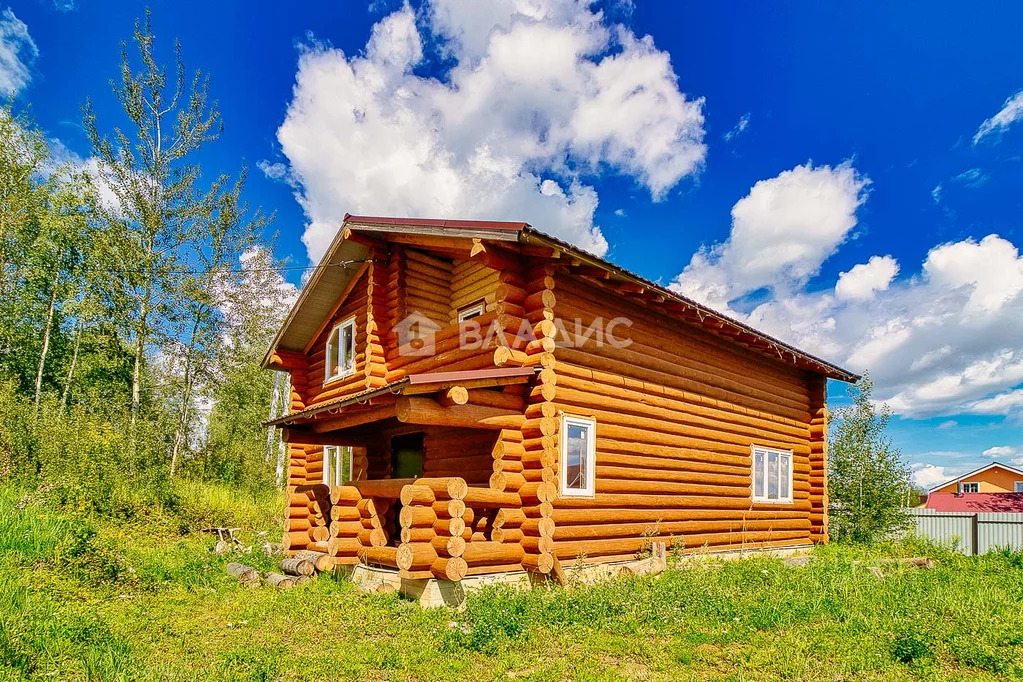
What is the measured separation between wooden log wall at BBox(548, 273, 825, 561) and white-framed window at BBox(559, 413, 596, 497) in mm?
174

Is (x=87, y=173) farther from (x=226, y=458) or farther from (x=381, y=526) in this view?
(x=381, y=526)

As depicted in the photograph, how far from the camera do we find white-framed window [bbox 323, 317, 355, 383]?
15.1 metres

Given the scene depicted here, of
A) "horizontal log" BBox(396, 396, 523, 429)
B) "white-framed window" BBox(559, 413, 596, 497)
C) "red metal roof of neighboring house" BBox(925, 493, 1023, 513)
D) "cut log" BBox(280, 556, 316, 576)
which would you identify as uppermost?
"horizontal log" BBox(396, 396, 523, 429)

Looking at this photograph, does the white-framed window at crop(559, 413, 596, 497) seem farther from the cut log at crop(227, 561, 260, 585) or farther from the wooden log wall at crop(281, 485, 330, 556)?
the cut log at crop(227, 561, 260, 585)

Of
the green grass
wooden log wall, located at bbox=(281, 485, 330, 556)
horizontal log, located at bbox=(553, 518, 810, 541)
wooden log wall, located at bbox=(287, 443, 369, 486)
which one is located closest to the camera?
the green grass

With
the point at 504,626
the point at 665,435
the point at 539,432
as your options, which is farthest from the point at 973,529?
the point at 504,626

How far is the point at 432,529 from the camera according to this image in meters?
9.27

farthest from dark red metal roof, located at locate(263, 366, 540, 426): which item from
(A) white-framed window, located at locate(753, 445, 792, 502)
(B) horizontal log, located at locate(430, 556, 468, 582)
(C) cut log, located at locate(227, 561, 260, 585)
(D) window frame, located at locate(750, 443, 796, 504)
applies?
(A) white-framed window, located at locate(753, 445, 792, 502)

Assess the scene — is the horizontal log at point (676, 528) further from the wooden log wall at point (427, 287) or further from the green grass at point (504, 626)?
the wooden log wall at point (427, 287)

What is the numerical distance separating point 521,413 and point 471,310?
2812mm

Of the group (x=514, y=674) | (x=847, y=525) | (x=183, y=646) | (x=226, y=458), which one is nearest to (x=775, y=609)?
(x=514, y=674)

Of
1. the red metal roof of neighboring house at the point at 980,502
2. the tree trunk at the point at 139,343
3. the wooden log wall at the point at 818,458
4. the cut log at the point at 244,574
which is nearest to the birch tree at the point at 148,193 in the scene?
the tree trunk at the point at 139,343

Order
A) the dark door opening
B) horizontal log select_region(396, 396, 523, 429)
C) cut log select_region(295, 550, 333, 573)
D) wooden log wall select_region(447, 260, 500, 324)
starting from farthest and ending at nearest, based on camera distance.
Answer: the dark door opening
wooden log wall select_region(447, 260, 500, 324)
cut log select_region(295, 550, 333, 573)
horizontal log select_region(396, 396, 523, 429)

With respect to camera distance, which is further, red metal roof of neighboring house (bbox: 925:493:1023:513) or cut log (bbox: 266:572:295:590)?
red metal roof of neighboring house (bbox: 925:493:1023:513)
